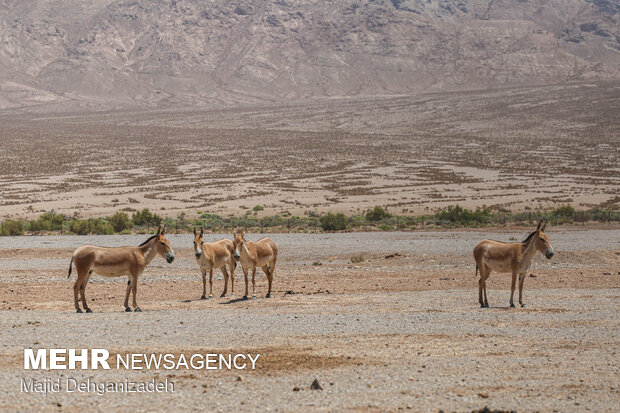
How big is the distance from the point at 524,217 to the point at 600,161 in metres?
50.2

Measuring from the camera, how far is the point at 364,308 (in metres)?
15.2

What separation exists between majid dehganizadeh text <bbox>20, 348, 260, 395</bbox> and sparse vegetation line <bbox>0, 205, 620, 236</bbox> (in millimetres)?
26768

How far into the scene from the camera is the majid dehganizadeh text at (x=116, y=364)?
9.05 m

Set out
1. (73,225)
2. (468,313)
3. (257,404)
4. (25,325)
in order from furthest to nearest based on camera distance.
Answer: (73,225)
(468,313)
(25,325)
(257,404)

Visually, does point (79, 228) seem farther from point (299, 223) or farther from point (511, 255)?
point (511, 255)

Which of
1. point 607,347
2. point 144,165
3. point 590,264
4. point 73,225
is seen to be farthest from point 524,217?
point 144,165

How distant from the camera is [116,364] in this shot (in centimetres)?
1009

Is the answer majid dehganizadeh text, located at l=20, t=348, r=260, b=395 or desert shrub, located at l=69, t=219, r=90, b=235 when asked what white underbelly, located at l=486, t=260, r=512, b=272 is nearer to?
majid dehganizadeh text, located at l=20, t=348, r=260, b=395

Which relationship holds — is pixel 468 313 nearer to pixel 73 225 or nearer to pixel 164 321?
pixel 164 321

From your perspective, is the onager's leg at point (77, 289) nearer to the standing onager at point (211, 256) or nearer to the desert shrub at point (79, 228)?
the standing onager at point (211, 256)

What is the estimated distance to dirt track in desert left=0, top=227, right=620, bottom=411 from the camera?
28.7 feet

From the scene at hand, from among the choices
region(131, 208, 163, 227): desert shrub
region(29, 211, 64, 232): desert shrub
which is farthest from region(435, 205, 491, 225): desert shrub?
region(29, 211, 64, 232): desert shrub

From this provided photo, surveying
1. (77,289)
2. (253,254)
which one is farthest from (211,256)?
(77,289)

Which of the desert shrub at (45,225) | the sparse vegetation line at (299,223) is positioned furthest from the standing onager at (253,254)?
the desert shrub at (45,225)
